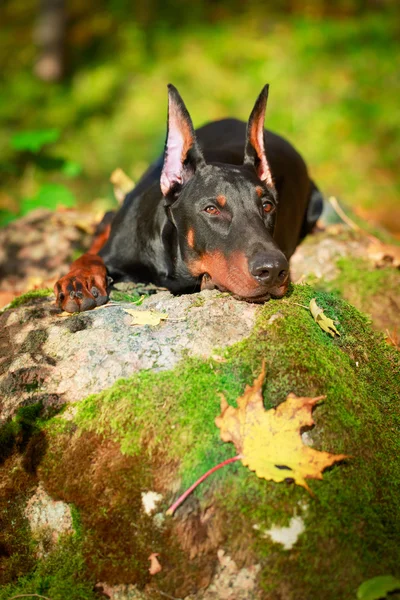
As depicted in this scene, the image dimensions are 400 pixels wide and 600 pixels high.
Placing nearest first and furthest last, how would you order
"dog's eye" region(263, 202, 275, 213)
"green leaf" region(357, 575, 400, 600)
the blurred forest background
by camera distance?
"green leaf" region(357, 575, 400, 600), "dog's eye" region(263, 202, 275, 213), the blurred forest background

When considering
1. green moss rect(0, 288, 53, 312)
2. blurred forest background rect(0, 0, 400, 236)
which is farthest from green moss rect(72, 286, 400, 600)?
blurred forest background rect(0, 0, 400, 236)

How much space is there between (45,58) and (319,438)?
10.9 meters

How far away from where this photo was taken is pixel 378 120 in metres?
10.4

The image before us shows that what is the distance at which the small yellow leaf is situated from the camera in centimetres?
274

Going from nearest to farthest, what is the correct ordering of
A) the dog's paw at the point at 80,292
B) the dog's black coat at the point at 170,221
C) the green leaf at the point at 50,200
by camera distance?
the dog's paw at the point at 80,292
the dog's black coat at the point at 170,221
the green leaf at the point at 50,200

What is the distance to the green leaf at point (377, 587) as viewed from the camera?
6.52ft

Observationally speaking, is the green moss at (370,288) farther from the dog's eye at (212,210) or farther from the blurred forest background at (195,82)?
the blurred forest background at (195,82)

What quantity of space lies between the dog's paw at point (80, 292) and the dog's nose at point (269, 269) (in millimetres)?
882

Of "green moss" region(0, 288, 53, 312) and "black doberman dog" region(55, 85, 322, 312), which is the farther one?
"green moss" region(0, 288, 53, 312)

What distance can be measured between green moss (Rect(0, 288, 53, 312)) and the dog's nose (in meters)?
1.26

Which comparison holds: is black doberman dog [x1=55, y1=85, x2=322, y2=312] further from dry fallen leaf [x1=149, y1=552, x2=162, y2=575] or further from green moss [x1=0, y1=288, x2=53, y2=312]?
dry fallen leaf [x1=149, y1=552, x2=162, y2=575]

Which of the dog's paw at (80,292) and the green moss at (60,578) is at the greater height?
the dog's paw at (80,292)

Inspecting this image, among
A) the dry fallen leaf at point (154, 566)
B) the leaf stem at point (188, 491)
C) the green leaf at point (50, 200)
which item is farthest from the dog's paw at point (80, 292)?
the green leaf at point (50, 200)

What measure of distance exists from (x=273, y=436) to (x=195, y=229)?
1.40 metres
